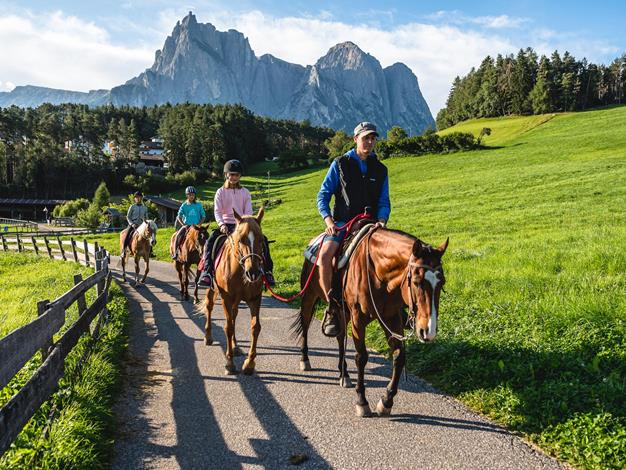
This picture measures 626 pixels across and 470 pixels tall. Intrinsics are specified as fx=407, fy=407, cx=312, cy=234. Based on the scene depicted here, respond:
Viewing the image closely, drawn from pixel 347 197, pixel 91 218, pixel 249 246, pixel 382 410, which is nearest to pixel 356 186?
pixel 347 197

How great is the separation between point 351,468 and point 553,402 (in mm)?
2543

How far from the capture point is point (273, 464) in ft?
13.9

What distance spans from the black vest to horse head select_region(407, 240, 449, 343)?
2.11 meters

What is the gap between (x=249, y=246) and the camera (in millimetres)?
6410

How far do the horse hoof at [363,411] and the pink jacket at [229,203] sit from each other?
464 centimetres

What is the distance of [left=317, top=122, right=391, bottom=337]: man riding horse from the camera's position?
19.9 ft

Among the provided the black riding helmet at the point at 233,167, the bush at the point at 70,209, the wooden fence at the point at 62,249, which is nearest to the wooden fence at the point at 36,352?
the black riding helmet at the point at 233,167

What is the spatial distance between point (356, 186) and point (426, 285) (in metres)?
2.46

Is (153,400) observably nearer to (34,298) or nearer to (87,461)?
(87,461)

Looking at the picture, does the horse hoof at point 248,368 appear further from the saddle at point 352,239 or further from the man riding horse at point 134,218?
the man riding horse at point 134,218

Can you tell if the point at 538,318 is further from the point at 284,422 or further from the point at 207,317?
the point at 207,317

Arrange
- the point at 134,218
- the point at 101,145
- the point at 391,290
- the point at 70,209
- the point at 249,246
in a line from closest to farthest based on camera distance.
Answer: the point at 391,290
the point at 249,246
the point at 134,218
the point at 70,209
the point at 101,145

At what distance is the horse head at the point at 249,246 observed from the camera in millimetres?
6246

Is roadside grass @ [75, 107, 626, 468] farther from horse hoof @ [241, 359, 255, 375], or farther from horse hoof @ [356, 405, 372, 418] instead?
horse hoof @ [241, 359, 255, 375]
